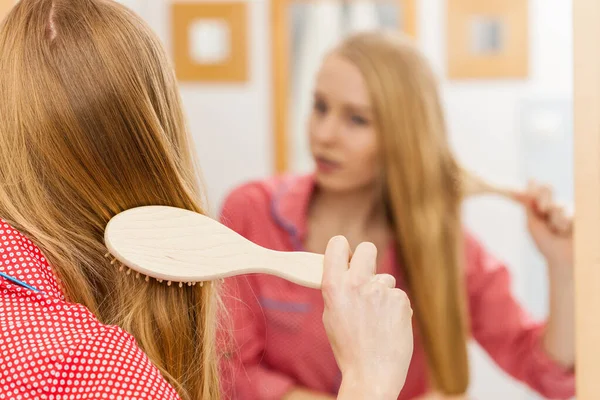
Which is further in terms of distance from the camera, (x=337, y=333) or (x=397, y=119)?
(x=397, y=119)

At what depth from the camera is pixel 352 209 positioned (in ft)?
2.60

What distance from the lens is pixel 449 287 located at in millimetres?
741

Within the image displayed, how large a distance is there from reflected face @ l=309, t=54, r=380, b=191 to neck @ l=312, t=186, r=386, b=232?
28mm

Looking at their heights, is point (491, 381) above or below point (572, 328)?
below

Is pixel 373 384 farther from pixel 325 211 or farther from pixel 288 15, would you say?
pixel 288 15

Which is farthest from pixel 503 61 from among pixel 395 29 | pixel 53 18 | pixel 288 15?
pixel 53 18

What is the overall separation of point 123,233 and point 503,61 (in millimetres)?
858

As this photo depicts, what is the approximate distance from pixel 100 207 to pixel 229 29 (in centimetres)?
81

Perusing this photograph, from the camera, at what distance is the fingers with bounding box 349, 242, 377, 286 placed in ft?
1.07

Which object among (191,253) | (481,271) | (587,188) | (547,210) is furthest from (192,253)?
(481,271)

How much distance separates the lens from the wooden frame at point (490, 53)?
1.08 m

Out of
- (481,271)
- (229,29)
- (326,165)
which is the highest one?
(229,29)

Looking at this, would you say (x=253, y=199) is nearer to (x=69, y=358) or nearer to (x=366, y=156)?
(x=366, y=156)

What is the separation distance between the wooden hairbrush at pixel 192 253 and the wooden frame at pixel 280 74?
0.79 metres
